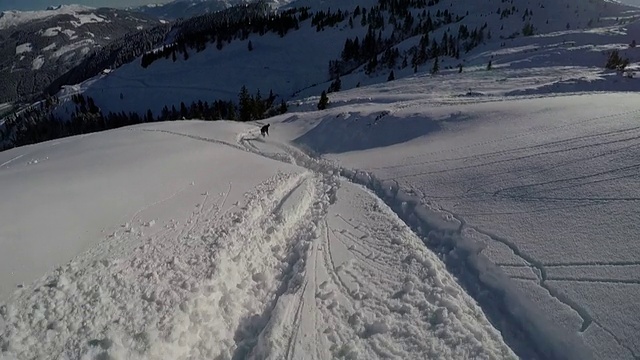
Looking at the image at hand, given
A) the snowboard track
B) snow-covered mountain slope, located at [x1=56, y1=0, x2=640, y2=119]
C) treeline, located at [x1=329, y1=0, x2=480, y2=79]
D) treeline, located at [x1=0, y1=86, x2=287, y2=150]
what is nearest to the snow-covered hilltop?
the snowboard track

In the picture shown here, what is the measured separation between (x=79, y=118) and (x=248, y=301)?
137 m

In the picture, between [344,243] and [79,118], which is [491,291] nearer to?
[344,243]

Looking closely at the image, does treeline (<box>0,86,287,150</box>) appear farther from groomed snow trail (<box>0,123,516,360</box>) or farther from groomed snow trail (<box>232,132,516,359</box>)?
groomed snow trail (<box>232,132,516,359</box>)

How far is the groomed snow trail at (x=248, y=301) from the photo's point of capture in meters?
7.01

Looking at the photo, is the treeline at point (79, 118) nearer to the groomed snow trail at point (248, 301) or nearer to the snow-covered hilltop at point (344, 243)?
the snow-covered hilltop at point (344, 243)

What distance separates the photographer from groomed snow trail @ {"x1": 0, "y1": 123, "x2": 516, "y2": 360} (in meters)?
7.01

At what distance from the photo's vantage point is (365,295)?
895 centimetres

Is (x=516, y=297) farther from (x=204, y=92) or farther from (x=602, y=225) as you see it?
(x=204, y=92)

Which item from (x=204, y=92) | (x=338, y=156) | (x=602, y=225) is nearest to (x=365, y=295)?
(x=602, y=225)

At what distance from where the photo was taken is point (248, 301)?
8.62 meters

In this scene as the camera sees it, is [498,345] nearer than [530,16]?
Yes

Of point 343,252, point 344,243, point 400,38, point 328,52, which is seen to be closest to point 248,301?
point 343,252

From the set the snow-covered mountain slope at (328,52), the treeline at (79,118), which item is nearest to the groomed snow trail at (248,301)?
the snow-covered mountain slope at (328,52)

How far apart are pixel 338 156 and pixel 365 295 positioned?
15.2 m
